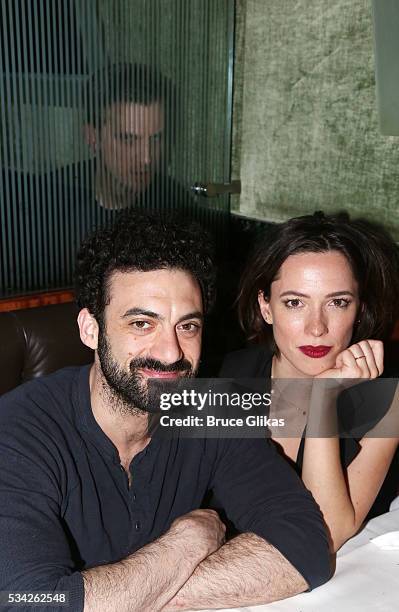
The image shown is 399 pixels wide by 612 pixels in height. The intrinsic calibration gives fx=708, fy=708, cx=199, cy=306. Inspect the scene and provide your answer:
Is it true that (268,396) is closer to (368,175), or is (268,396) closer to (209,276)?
(209,276)

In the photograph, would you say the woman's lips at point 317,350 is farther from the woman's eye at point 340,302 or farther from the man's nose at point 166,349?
the man's nose at point 166,349

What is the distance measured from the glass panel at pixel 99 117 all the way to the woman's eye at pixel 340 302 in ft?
4.72

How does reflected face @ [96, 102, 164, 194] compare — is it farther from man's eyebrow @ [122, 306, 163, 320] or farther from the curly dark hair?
man's eyebrow @ [122, 306, 163, 320]

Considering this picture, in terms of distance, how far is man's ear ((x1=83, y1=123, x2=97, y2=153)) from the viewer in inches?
117

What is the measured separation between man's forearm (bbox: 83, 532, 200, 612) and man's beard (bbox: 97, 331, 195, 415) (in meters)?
0.29

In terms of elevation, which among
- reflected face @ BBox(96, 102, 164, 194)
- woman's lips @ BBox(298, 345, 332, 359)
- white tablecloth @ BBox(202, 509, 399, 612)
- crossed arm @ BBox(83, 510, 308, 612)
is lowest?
white tablecloth @ BBox(202, 509, 399, 612)

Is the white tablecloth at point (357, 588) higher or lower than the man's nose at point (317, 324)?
lower

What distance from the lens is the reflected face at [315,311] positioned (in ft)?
5.88

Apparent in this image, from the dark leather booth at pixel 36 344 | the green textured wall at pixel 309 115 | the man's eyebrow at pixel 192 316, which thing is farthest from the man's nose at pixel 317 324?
the green textured wall at pixel 309 115

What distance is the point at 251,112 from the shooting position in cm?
331

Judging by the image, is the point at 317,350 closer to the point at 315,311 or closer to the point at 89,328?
the point at 315,311

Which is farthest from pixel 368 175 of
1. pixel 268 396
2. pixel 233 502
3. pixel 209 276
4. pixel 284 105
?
pixel 233 502

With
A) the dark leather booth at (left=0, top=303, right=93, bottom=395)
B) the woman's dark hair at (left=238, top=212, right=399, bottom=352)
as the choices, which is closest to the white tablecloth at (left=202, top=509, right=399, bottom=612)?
the woman's dark hair at (left=238, top=212, right=399, bottom=352)

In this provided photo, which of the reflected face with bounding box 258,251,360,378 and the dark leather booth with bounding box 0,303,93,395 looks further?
the dark leather booth with bounding box 0,303,93,395
